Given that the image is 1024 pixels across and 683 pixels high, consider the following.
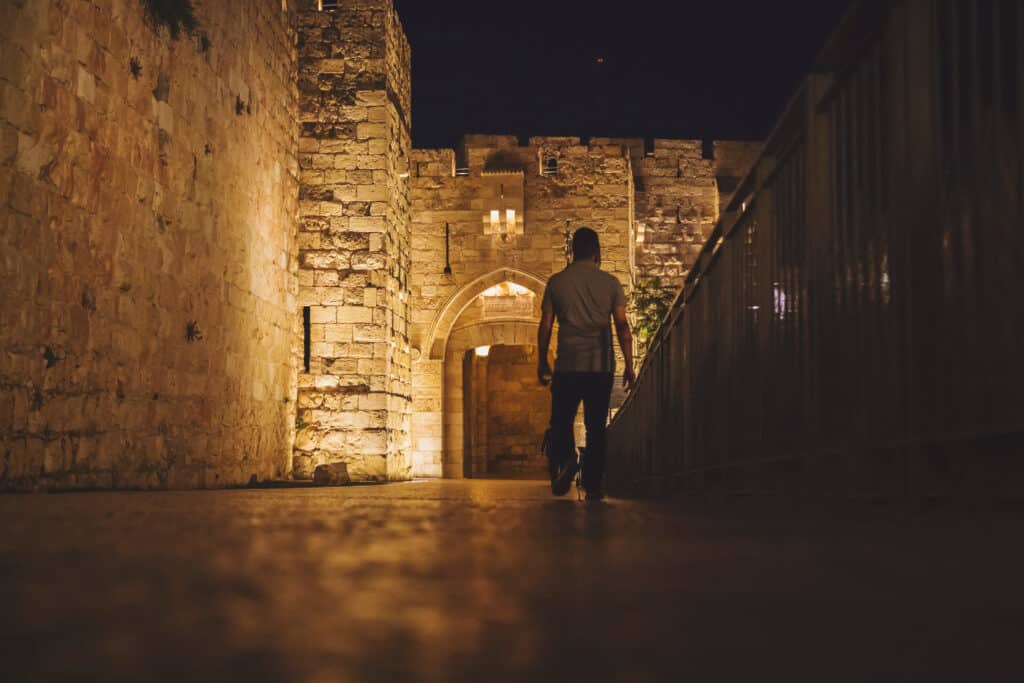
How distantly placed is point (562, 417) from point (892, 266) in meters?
3.17

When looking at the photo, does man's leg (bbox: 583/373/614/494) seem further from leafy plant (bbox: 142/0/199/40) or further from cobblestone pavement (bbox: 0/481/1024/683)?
leafy plant (bbox: 142/0/199/40)

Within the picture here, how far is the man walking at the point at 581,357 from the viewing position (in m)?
5.74

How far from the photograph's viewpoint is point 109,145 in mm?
8023

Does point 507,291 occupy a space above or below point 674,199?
below

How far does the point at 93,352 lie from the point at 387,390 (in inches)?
265

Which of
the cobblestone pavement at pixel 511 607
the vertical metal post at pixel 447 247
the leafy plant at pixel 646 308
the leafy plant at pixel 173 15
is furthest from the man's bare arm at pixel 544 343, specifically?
the vertical metal post at pixel 447 247

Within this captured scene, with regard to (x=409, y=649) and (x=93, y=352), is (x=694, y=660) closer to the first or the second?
(x=409, y=649)

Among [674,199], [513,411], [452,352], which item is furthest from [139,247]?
[513,411]

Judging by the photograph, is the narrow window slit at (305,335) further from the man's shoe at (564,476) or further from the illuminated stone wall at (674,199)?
the illuminated stone wall at (674,199)

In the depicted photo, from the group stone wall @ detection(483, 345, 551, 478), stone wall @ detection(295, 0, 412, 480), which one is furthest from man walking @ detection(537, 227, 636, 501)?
stone wall @ detection(483, 345, 551, 478)

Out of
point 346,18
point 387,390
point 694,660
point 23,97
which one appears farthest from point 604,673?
point 346,18

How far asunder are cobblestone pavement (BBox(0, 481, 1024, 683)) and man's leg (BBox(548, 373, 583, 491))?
375cm

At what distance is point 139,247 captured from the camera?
8.60m

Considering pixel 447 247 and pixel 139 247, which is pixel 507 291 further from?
pixel 139 247
